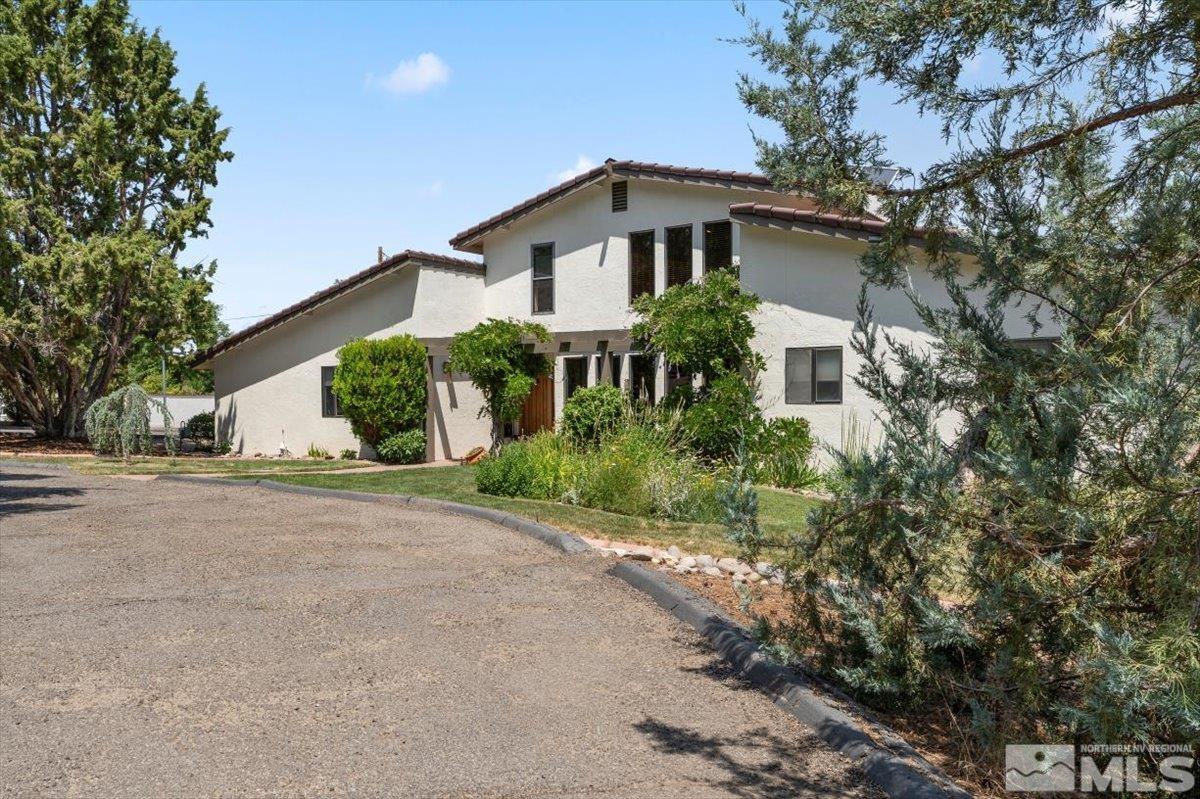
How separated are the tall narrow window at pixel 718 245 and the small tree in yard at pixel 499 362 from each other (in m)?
4.29

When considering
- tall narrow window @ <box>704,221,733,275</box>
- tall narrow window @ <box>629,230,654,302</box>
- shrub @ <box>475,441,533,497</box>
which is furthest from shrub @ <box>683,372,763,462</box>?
shrub @ <box>475,441,533,497</box>

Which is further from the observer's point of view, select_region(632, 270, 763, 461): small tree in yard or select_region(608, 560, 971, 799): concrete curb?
select_region(632, 270, 763, 461): small tree in yard

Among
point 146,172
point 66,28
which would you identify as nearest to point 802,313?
point 146,172

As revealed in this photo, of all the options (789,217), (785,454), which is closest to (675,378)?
(785,454)

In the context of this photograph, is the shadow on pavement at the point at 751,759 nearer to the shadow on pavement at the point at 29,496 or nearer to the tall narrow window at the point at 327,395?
the shadow on pavement at the point at 29,496

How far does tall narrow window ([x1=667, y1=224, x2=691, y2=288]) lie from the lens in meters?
21.3

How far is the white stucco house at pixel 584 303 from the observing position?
61.4 ft

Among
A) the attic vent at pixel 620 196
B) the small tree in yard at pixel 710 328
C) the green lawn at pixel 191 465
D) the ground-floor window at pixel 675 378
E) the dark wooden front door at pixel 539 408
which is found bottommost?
the green lawn at pixel 191 465

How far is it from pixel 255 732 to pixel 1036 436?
4.06m

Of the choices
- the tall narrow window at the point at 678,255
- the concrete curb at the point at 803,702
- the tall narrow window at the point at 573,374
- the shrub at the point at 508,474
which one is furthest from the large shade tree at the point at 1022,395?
the tall narrow window at the point at 573,374

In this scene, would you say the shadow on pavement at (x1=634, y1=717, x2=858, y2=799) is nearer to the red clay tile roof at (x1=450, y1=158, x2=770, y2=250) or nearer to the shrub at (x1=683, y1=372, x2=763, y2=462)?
the shrub at (x1=683, y1=372, x2=763, y2=462)

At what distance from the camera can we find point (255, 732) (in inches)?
194

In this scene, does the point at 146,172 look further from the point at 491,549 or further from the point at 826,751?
the point at 826,751

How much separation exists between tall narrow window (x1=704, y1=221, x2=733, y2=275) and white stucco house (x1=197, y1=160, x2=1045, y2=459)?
0.11 feet
